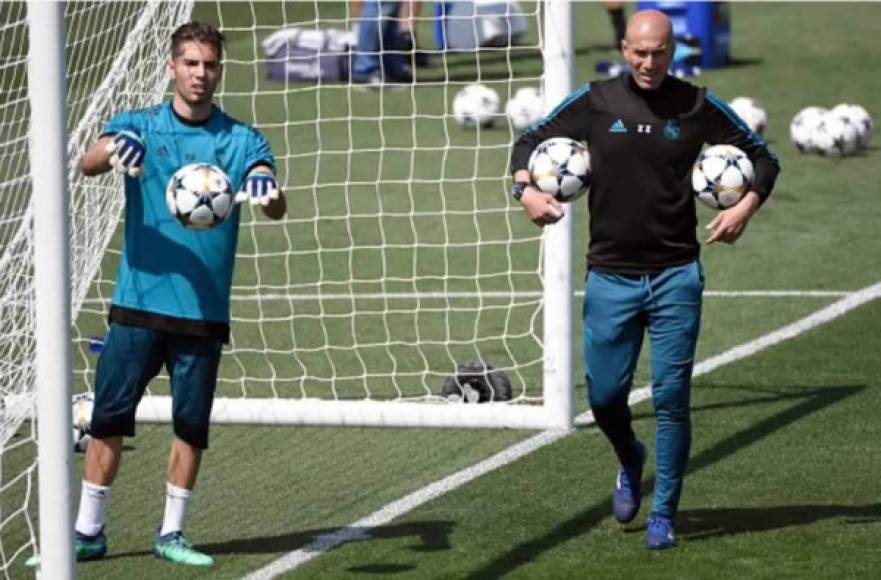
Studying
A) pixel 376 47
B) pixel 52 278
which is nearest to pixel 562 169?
pixel 52 278

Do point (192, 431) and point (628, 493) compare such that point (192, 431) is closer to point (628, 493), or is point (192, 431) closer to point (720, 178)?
point (628, 493)

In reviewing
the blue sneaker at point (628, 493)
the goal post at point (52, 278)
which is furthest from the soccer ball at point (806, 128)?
the goal post at point (52, 278)

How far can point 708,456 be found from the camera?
984cm

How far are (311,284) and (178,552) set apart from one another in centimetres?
595

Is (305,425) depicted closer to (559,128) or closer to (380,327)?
(380,327)

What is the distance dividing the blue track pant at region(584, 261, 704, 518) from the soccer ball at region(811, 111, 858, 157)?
10.8 m

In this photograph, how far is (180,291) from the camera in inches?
313

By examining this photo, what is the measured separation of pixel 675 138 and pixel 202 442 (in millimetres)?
2291

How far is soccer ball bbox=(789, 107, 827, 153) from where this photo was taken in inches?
738

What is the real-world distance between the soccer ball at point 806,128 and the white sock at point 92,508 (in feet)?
39.0

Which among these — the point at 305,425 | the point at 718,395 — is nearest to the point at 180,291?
the point at 305,425

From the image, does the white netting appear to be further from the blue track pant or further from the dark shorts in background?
the blue track pant

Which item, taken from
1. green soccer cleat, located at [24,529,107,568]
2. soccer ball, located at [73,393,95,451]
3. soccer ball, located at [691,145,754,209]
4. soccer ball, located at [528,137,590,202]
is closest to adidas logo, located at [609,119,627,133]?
soccer ball, located at [528,137,590,202]

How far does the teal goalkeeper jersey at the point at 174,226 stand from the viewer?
794 cm
